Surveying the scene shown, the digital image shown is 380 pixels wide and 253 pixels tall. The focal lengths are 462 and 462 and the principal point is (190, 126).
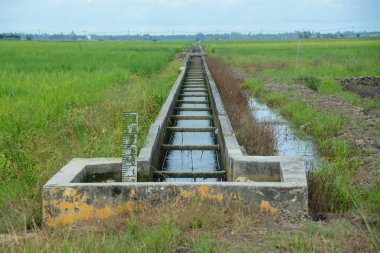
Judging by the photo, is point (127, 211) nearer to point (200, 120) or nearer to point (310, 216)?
point (310, 216)

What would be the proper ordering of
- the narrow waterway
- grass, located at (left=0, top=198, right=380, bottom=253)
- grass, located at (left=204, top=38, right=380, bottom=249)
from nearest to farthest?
grass, located at (left=0, top=198, right=380, bottom=253)
grass, located at (left=204, top=38, right=380, bottom=249)
the narrow waterway

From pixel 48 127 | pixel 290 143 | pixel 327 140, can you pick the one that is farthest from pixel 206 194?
pixel 290 143

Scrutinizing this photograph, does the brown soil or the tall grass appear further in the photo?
the brown soil

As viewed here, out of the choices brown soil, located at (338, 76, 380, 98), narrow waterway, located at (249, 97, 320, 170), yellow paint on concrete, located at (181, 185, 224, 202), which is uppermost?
brown soil, located at (338, 76, 380, 98)

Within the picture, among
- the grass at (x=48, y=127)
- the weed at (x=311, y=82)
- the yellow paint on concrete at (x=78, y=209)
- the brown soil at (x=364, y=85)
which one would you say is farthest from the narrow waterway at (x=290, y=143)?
the weed at (x=311, y=82)

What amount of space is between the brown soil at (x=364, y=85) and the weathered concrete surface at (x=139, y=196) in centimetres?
936

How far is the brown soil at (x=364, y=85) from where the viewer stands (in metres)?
12.5

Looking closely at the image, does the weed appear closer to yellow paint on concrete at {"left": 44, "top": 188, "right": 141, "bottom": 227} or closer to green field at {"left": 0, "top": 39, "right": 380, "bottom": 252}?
green field at {"left": 0, "top": 39, "right": 380, "bottom": 252}

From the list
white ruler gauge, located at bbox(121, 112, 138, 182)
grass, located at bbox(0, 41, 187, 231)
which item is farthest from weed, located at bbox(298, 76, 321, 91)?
white ruler gauge, located at bbox(121, 112, 138, 182)

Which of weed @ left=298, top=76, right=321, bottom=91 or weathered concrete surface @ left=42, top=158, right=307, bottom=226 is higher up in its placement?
weed @ left=298, top=76, right=321, bottom=91

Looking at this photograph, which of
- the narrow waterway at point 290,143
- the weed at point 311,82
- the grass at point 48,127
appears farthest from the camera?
the weed at point 311,82

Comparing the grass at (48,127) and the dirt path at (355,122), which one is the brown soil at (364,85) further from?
the grass at (48,127)

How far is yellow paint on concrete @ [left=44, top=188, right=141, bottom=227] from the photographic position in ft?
11.6

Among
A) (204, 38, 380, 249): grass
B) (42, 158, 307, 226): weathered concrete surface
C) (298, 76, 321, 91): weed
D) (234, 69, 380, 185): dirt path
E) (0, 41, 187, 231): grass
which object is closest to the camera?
(42, 158, 307, 226): weathered concrete surface
